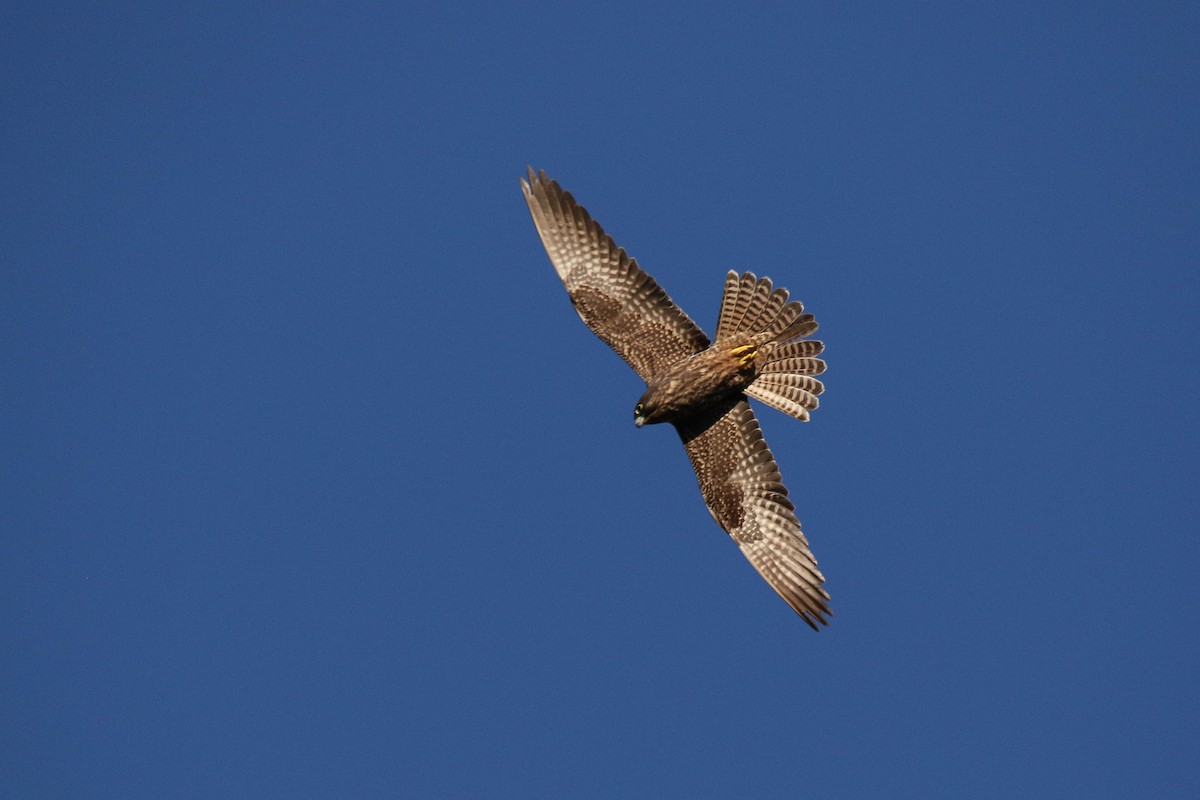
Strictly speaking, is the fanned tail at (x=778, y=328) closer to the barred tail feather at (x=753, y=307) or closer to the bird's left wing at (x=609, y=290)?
the barred tail feather at (x=753, y=307)

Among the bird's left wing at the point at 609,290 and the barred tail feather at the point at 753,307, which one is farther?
the bird's left wing at the point at 609,290

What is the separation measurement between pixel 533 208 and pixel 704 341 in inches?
90.8

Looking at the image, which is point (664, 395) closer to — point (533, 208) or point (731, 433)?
point (731, 433)

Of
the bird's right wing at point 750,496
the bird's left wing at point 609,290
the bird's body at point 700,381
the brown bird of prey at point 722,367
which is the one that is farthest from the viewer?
the bird's left wing at point 609,290

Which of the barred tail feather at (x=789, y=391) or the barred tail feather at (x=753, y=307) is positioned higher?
the barred tail feather at (x=753, y=307)

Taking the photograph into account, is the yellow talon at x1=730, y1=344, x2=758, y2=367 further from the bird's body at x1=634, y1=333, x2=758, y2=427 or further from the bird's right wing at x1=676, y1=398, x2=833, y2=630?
the bird's right wing at x1=676, y1=398, x2=833, y2=630

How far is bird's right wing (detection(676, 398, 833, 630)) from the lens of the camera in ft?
37.7

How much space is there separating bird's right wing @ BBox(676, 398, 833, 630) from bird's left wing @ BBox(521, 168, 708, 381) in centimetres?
81

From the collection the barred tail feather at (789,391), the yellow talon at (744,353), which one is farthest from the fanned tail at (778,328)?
the yellow talon at (744,353)

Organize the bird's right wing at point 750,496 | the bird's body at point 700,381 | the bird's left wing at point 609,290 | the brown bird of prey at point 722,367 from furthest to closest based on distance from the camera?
the bird's left wing at point 609,290, the bird's right wing at point 750,496, the brown bird of prey at point 722,367, the bird's body at point 700,381

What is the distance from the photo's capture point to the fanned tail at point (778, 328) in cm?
1135

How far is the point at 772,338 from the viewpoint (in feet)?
37.4

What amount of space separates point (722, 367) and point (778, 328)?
72 cm

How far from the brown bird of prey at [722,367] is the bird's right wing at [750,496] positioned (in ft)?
0.03
